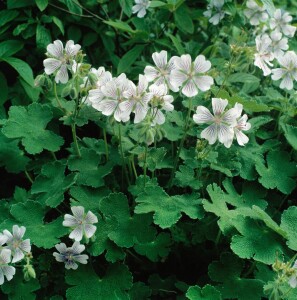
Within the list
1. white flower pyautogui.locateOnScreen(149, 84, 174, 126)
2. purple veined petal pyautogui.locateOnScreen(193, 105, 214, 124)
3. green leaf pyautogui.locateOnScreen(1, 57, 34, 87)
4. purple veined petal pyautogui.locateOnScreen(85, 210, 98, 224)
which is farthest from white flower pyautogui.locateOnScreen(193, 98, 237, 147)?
green leaf pyautogui.locateOnScreen(1, 57, 34, 87)

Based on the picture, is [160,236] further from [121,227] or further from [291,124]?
[291,124]

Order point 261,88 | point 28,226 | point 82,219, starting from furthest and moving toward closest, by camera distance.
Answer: point 261,88 → point 28,226 → point 82,219


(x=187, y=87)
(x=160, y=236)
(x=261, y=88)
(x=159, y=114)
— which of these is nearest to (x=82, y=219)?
(x=160, y=236)

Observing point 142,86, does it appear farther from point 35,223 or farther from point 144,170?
point 35,223

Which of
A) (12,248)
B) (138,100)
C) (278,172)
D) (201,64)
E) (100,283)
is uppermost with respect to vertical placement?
(201,64)

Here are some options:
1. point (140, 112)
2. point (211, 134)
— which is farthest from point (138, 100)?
point (211, 134)
